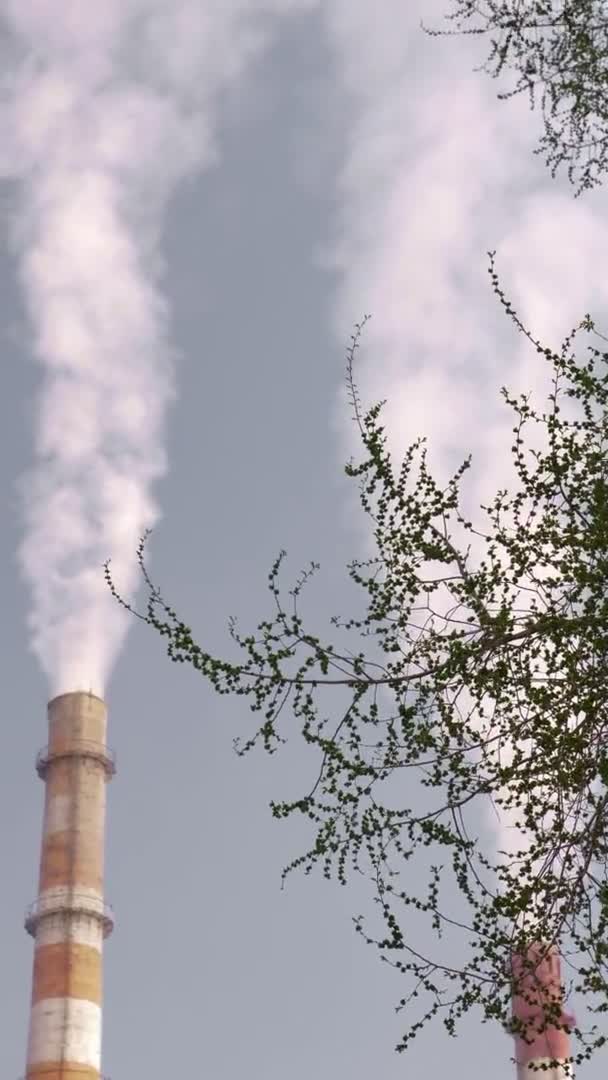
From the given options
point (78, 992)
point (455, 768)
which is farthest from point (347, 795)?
point (78, 992)

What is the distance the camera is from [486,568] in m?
9.49

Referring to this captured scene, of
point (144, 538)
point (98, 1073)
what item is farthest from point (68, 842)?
point (144, 538)

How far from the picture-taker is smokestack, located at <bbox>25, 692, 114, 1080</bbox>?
43.9 m

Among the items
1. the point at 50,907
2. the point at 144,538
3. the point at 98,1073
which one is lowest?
the point at 144,538

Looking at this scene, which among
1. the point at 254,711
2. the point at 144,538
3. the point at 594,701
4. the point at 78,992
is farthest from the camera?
the point at 78,992

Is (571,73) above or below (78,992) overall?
below

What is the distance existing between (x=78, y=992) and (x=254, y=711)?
121 feet

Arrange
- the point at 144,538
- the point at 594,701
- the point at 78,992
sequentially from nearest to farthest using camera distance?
the point at 594,701 → the point at 144,538 → the point at 78,992

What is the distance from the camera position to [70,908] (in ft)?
149

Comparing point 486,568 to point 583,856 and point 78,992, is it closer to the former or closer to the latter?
point 583,856

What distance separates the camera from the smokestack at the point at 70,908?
43.9 m

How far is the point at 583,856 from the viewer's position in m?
9.52

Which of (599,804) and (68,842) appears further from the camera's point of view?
(68,842)

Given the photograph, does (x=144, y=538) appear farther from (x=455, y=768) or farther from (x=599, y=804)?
(x=599, y=804)
